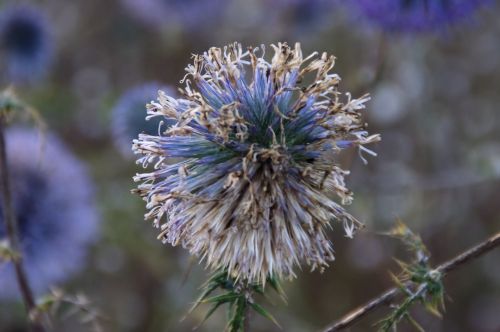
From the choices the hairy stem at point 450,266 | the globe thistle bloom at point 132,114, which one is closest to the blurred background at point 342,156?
the globe thistle bloom at point 132,114

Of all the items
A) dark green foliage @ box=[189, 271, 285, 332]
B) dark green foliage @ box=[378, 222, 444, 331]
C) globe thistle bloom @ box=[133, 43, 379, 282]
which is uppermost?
globe thistle bloom @ box=[133, 43, 379, 282]

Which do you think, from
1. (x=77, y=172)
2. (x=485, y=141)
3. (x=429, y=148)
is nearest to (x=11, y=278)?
(x=77, y=172)

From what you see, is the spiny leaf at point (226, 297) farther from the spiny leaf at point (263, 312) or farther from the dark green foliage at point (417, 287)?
the dark green foliage at point (417, 287)

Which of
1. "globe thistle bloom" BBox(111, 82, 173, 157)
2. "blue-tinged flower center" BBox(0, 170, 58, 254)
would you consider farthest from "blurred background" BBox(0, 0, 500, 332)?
"blue-tinged flower center" BBox(0, 170, 58, 254)

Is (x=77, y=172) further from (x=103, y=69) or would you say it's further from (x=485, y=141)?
(x=485, y=141)

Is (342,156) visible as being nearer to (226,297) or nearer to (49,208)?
(49,208)

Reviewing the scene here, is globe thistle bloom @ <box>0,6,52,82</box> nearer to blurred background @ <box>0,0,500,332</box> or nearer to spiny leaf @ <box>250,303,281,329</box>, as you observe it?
blurred background @ <box>0,0,500,332</box>
